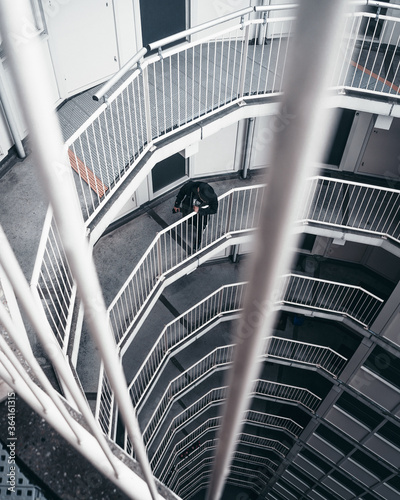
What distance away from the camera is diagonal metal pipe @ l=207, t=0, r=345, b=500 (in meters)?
0.47

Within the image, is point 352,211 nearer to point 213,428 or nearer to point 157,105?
point 157,105

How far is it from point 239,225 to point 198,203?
1641mm

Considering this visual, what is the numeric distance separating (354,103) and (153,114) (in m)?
3.69

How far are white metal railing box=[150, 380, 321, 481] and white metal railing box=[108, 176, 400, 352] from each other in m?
3.25

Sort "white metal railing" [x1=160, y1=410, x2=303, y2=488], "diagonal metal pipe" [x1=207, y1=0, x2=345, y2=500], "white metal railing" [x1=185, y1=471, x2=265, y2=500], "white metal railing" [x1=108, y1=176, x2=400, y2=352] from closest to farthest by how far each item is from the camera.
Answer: "diagonal metal pipe" [x1=207, y1=0, x2=345, y2=500] → "white metal railing" [x1=108, y1=176, x2=400, y2=352] → "white metal railing" [x1=160, y1=410, x2=303, y2=488] → "white metal railing" [x1=185, y1=471, x2=265, y2=500]

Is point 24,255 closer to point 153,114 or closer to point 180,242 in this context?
point 153,114

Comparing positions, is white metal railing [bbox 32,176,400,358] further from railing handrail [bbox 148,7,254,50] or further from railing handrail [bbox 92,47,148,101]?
railing handrail [bbox 92,47,148,101]

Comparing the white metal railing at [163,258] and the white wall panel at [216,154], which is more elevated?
the white wall panel at [216,154]

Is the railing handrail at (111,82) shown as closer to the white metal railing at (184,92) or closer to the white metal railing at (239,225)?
the white metal railing at (184,92)

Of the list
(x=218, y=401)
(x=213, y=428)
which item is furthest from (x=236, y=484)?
(x=218, y=401)

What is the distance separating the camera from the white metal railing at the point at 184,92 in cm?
678

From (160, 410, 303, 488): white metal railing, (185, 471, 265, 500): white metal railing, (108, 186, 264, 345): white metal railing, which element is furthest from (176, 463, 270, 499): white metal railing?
(108, 186, 264, 345): white metal railing

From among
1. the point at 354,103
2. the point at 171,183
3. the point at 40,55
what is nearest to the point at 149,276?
the point at 171,183

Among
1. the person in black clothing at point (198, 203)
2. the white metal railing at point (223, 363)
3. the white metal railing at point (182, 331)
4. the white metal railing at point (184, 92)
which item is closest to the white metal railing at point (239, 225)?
the person in black clothing at point (198, 203)
